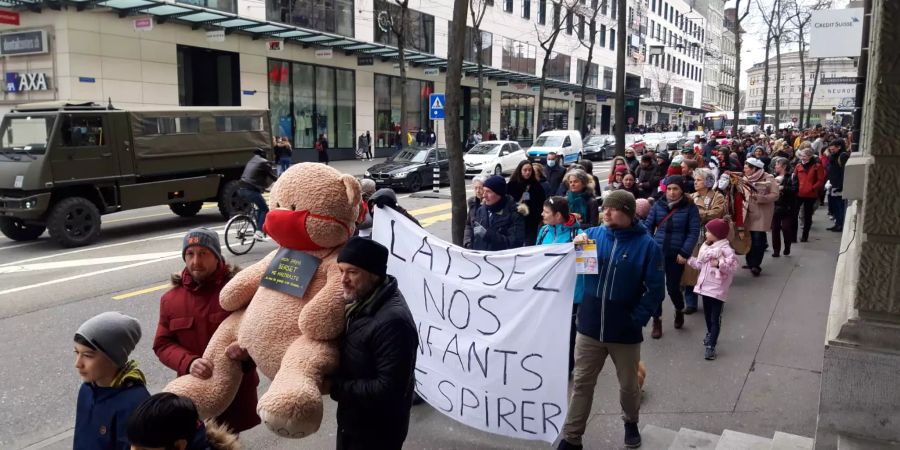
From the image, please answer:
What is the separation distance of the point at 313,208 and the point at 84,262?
28.1ft

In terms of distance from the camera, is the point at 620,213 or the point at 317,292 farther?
the point at 620,213

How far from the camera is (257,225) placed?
11.0m

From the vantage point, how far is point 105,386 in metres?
2.67

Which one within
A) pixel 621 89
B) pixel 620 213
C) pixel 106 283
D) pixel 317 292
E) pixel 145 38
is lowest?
pixel 106 283

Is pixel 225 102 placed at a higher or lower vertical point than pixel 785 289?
higher

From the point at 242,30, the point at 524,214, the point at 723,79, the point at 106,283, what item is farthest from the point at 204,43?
the point at 723,79

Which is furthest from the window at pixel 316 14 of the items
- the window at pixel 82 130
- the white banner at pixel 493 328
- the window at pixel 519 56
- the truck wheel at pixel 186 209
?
the white banner at pixel 493 328

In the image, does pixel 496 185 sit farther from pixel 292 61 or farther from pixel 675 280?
pixel 292 61

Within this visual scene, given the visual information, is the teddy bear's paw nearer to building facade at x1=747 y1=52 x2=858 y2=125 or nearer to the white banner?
the white banner

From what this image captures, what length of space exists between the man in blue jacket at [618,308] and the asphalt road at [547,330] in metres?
0.36

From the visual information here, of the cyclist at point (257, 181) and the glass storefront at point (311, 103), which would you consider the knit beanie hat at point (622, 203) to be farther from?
the glass storefront at point (311, 103)

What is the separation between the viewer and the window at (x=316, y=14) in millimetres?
27309

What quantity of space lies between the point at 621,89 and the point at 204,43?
636 inches

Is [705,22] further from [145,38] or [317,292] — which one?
[317,292]
